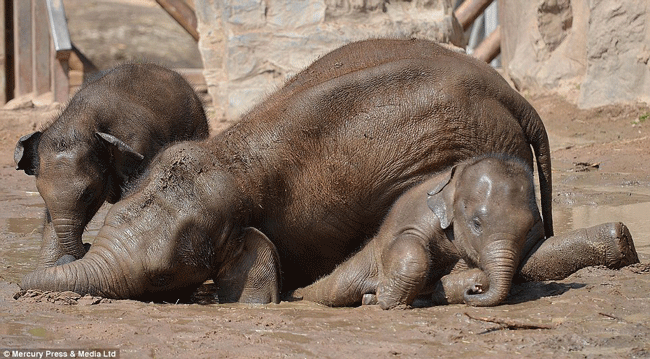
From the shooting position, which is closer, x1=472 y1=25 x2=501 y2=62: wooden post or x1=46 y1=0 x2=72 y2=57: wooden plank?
x1=46 y1=0 x2=72 y2=57: wooden plank

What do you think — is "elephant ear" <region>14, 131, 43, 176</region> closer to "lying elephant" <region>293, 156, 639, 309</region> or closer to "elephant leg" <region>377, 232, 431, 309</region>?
"lying elephant" <region>293, 156, 639, 309</region>

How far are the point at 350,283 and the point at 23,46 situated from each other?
10.9 m

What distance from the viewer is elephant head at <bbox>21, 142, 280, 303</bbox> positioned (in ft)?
18.5

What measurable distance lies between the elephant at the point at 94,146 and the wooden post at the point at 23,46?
828 centimetres

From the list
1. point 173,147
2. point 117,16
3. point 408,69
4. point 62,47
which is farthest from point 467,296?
point 117,16

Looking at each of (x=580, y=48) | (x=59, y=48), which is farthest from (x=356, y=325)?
(x=59, y=48)

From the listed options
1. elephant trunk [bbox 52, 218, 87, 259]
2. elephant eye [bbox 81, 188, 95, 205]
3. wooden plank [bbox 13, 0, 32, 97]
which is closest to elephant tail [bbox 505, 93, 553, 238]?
elephant eye [bbox 81, 188, 95, 205]

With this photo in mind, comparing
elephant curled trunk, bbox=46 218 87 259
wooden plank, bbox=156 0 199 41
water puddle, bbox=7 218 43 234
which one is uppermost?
elephant curled trunk, bbox=46 218 87 259

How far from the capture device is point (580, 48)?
43.1ft

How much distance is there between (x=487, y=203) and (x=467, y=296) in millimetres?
515

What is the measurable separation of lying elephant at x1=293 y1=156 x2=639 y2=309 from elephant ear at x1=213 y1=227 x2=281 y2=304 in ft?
1.13

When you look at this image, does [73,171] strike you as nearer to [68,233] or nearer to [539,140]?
[68,233]

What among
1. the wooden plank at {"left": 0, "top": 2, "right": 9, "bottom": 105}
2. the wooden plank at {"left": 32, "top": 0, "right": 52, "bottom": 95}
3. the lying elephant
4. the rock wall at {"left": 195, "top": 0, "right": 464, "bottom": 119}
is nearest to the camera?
the lying elephant

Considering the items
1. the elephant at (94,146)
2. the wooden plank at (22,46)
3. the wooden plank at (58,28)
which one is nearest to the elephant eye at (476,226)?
the elephant at (94,146)
